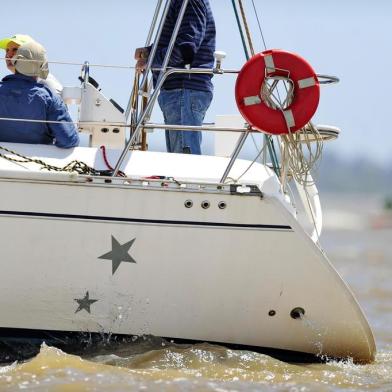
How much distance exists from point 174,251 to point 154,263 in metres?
0.14

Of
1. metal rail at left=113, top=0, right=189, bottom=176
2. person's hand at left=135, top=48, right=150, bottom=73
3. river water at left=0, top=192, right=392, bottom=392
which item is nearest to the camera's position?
river water at left=0, top=192, right=392, bottom=392

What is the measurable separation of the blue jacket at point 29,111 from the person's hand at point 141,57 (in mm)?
726

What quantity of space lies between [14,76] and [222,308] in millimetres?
2029

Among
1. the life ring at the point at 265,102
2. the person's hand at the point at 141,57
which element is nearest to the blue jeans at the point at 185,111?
the person's hand at the point at 141,57

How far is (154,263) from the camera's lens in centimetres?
660

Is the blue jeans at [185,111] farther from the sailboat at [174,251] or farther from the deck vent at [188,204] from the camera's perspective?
the deck vent at [188,204]

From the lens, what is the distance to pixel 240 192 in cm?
657

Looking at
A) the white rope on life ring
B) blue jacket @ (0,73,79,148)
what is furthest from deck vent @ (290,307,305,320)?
blue jacket @ (0,73,79,148)

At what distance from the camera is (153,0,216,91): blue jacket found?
7453 mm

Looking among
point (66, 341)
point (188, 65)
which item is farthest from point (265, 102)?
point (66, 341)

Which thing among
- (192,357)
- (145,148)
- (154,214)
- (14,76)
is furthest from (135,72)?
(192,357)

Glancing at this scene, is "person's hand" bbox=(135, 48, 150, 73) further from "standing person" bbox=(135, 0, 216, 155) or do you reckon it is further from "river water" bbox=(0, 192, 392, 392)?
"river water" bbox=(0, 192, 392, 392)

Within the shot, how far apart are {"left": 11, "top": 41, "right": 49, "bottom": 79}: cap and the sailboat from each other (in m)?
0.57

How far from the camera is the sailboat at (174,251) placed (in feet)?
21.4
